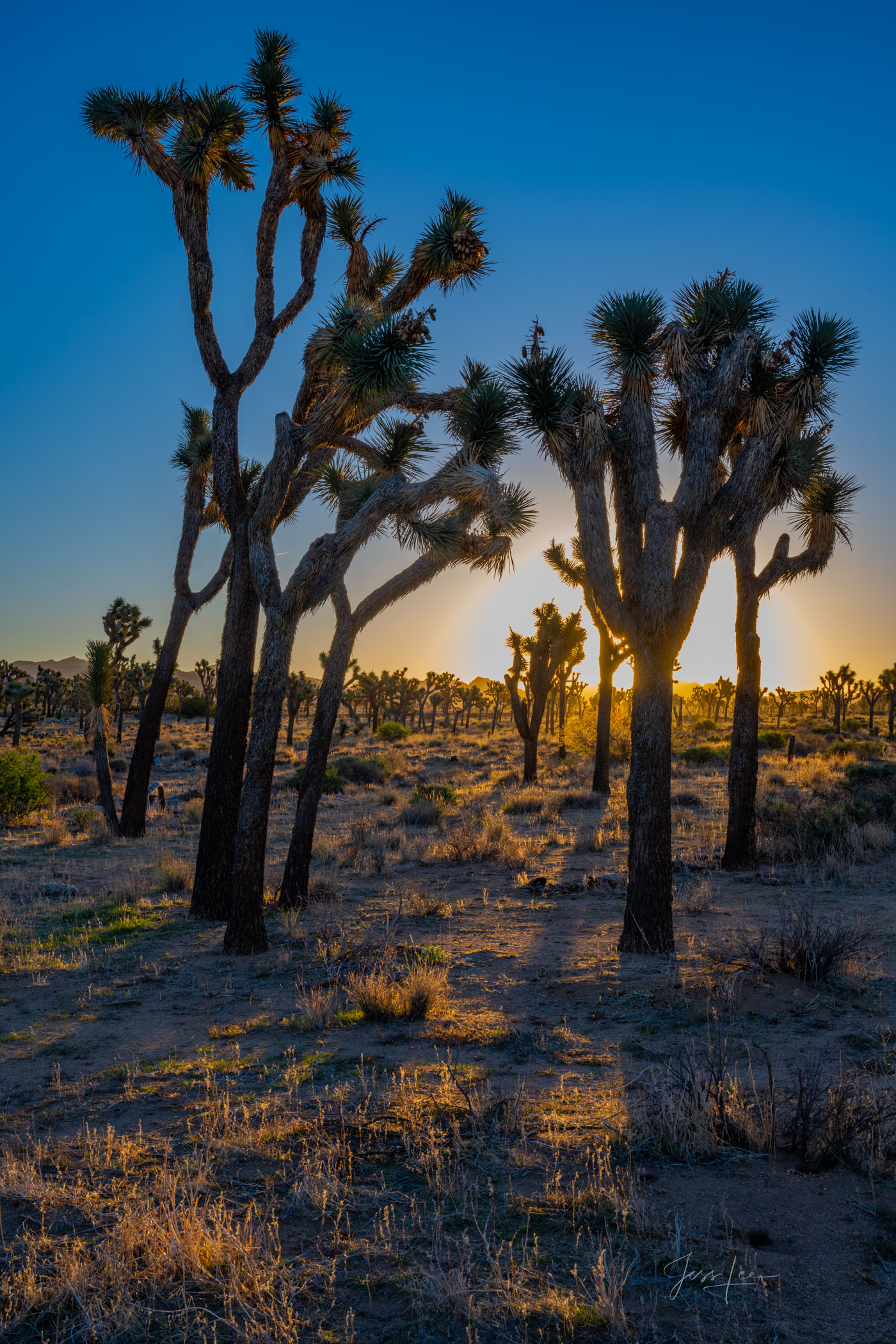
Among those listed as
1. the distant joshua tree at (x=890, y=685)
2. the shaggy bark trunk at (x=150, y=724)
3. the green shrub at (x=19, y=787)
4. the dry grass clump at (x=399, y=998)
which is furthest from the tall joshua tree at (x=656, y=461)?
the distant joshua tree at (x=890, y=685)

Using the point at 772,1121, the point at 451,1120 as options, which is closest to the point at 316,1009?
the point at 451,1120

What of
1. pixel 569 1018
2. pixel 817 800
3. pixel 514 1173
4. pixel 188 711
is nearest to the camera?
pixel 514 1173

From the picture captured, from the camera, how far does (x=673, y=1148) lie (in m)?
4.43

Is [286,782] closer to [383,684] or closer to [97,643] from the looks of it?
[97,643]

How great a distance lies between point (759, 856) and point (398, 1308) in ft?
41.9

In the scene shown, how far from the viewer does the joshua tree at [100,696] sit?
19219mm

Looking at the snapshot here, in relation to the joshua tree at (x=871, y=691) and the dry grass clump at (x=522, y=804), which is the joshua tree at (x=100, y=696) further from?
the joshua tree at (x=871, y=691)

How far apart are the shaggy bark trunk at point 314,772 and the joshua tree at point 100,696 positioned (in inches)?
340

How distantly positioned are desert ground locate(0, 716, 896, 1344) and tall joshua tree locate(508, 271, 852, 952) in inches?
73.2

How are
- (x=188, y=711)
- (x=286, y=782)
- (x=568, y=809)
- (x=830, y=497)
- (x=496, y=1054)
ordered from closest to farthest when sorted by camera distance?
(x=496, y=1054), (x=830, y=497), (x=568, y=809), (x=286, y=782), (x=188, y=711)

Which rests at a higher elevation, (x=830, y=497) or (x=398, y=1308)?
(x=830, y=497)

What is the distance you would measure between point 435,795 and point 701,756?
16.1 meters

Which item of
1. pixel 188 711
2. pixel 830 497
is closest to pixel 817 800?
pixel 830 497

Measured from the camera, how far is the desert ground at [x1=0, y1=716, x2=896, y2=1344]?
3195 mm
